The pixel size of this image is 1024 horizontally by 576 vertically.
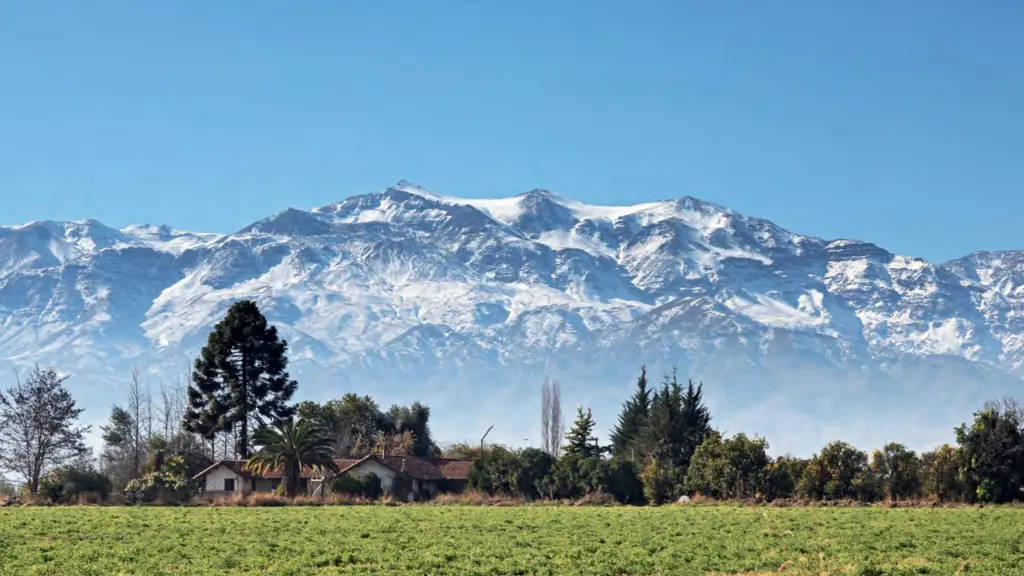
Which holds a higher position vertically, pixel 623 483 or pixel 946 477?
pixel 623 483

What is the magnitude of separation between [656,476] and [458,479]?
66.5ft

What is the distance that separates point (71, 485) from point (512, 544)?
150ft

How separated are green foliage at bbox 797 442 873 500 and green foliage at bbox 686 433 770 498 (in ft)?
9.55

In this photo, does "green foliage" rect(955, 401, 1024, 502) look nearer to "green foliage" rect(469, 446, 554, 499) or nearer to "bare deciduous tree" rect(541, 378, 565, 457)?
"green foliage" rect(469, 446, 554, 499)

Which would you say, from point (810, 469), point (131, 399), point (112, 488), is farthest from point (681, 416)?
point (131, 399)

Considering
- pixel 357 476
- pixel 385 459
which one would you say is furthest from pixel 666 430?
pixel 357 476

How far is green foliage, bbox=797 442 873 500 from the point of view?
79.3 meters

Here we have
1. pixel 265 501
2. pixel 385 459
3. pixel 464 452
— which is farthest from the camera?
pixel 464 452

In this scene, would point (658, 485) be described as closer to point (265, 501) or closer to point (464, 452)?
point (265, 501)

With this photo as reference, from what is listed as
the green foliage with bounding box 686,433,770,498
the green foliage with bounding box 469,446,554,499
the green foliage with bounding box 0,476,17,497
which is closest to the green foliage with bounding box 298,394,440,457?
the green foliage with bounding box 0,476,17,497

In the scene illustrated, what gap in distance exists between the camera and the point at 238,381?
105 metres

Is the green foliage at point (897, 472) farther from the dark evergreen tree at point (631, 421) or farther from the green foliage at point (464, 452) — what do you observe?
the green foliage at point (464, 452)

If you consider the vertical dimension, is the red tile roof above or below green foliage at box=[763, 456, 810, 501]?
above

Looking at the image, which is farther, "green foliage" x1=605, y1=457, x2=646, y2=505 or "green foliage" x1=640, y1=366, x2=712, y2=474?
"green foliage" x1=640, y1=366, x2=712, y2=474
